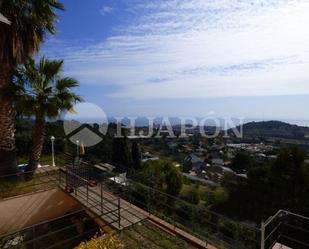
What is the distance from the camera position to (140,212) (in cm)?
671

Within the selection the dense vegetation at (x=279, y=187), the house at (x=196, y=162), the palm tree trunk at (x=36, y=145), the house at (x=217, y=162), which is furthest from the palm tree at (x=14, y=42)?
the house at (x=217, y=162)

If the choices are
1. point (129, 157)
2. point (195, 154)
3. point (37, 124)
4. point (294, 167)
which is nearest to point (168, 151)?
point (195, 154)

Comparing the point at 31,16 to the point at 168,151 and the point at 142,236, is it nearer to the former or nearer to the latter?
the point at 142,236

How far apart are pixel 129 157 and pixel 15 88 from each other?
1935 centimetres

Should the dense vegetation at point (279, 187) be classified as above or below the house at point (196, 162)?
above

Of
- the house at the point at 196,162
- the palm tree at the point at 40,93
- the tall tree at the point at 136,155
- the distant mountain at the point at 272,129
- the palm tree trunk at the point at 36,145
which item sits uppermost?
the palm tree at the point at 40,93

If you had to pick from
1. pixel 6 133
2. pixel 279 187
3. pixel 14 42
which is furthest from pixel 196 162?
pixel 14 42

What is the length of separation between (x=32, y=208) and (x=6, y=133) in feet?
9.51

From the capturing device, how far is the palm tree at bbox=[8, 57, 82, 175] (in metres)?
8.62

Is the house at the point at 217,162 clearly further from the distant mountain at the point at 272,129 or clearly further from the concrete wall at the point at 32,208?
the concrete wall at the point at 32,208

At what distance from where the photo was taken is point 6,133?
904 cm

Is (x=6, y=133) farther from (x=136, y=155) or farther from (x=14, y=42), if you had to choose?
(x=136, y=155)

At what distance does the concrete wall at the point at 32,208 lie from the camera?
741 centimetres

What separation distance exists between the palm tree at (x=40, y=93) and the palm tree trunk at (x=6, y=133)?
32cm
